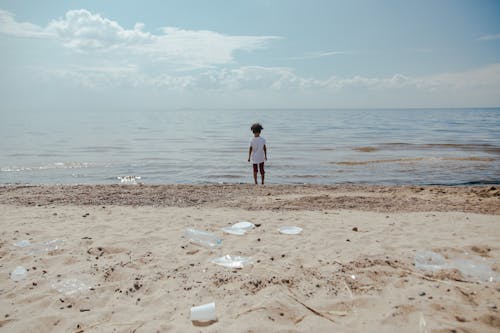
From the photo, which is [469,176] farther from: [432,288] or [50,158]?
[50,158]

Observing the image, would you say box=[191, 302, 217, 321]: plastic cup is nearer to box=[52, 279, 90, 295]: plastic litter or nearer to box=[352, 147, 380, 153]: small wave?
box=[52, 279, 90, 295]: plastic litter

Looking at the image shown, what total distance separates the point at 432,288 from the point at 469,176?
1053 cm

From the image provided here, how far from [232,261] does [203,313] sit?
1.04 meters

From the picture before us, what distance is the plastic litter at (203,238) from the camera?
4365 mm

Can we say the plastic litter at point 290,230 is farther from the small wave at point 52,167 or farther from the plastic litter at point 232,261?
the small wave at point 52,167

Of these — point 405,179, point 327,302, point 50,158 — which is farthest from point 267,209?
point 50,158

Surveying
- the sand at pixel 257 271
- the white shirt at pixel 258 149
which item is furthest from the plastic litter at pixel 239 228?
the white shirt at pixel 258 149

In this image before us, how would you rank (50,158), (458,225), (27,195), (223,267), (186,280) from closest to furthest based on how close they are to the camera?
(186,280), (223,267), (458,225), (27,195), (50,158)

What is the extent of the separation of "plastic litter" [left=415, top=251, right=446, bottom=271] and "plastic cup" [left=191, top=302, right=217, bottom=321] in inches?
85.1

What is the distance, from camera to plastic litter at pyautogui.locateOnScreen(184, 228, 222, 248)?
4365 millimetres

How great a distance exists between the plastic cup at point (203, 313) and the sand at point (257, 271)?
0.07m

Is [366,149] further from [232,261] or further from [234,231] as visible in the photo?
[232,261]

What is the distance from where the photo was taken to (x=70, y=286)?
10.8 ft

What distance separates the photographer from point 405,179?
11.7m
